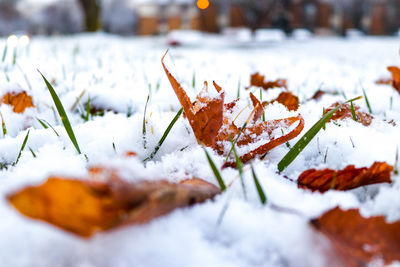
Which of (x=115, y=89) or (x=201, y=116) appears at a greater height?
(x=201, y=116)

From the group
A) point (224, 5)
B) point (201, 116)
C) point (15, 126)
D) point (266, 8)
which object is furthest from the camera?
point (224, 5)

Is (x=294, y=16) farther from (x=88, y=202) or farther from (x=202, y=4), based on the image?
(x=88, y=202)

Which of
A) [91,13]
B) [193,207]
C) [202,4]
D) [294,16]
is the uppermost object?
[193,207]

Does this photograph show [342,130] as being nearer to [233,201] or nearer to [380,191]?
[380,191]

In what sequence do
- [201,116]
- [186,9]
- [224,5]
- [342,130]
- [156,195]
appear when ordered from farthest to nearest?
[186,9], [224,5], [342,130], [201,116], [156,195]

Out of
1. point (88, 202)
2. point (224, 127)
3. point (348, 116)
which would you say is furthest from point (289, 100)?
point (88, 202)

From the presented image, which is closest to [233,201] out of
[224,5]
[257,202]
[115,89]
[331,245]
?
[257,202]

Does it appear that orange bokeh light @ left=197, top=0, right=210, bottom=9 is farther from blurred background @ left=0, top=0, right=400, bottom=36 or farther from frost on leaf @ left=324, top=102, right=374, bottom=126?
frost on leaf @ left=324, top=102, right=374, bottom=126
